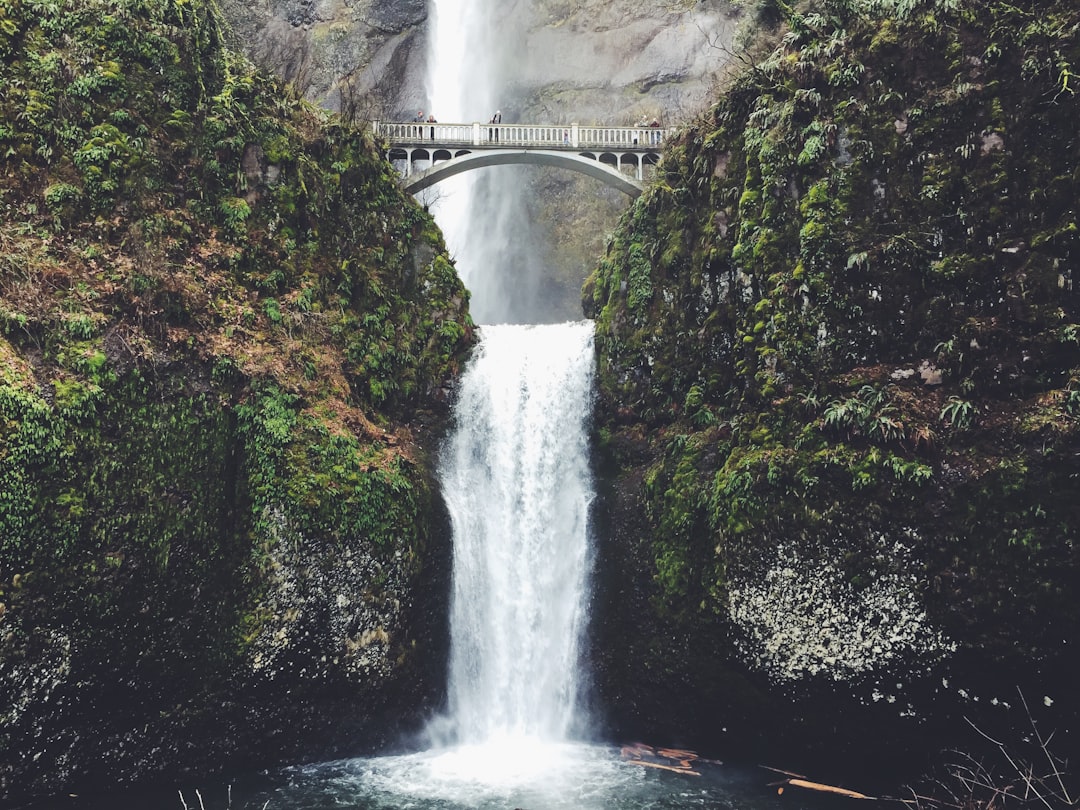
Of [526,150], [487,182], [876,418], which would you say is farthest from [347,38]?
[876,418]

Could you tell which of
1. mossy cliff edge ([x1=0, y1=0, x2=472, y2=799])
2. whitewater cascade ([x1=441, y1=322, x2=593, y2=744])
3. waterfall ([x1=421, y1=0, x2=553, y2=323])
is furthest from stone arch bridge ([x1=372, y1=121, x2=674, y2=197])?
waterfall ([x1=421, y1=0, x2=553, y2=323])

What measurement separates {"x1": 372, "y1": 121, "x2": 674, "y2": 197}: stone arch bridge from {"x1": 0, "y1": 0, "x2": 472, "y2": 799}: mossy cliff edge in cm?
548

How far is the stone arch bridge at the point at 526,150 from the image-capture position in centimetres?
2173

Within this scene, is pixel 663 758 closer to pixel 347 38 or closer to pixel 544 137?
pixel 544 137

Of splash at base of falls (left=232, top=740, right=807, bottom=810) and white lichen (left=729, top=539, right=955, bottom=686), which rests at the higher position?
white lichen (left=729, top=539, right=955, bottom=686)

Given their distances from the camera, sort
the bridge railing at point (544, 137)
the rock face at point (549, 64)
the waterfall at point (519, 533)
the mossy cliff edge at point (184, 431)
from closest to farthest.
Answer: the mossy cliff edge at point (184, 431) < the waterfall at point (519, 533) < the bridge railing at point (544, 137) < the rock face at point (549, 64)

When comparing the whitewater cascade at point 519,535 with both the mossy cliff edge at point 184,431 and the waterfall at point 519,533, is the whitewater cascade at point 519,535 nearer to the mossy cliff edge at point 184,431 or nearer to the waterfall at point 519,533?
the waterfall at point 519,533

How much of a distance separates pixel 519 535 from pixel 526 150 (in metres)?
12.3

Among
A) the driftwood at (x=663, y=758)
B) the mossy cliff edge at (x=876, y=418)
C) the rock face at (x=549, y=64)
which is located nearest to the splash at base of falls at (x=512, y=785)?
the driftwood at (x=663, y=758)

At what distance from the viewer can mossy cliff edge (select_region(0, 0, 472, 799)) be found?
1047 centimetres

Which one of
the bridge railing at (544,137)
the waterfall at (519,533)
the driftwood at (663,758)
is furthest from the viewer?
the bridge railing at (544,137)

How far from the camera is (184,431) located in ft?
39.7

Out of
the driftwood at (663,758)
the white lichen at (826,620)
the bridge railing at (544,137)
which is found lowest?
the driftwood at (663,758)

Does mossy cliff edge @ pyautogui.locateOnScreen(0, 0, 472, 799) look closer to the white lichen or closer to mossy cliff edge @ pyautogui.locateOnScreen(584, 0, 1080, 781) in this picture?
mossy cliff edge @ pyautogui.locateOnScreen(584, 0, 1080, 781)
